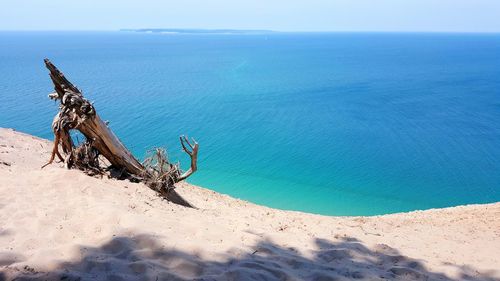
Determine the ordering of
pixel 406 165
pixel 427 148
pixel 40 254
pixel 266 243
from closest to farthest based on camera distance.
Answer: pixel 40 254 < pixel 266 243 < pixel 406 165 < pixel 427 148

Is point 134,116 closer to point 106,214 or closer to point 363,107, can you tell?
point 363,107

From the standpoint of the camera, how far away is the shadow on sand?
178 inches

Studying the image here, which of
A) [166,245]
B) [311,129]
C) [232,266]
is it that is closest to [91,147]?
[166,245]

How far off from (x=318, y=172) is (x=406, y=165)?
5.45 meters

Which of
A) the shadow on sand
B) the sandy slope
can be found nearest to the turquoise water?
the sandy slope

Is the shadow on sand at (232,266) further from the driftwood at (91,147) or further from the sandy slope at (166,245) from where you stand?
the driftwood at (91,147)

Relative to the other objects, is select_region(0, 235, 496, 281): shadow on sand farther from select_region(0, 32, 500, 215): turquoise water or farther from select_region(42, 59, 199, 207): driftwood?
select_region(0, 32, 500, 215): turquoise water

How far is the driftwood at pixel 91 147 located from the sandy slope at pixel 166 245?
0.58 m

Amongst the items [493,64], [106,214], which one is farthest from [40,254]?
[493,64]

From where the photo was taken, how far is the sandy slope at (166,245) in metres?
4.76

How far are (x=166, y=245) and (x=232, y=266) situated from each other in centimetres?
94

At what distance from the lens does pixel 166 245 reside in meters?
5.40

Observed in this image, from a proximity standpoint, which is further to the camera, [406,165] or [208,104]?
[208,104]

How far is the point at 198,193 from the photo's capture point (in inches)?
521
